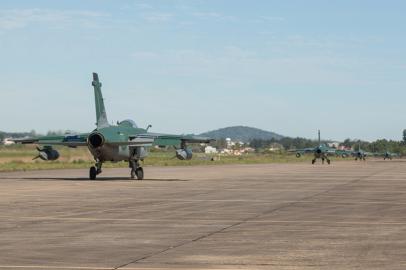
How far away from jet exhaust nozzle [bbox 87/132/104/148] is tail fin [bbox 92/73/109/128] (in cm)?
241

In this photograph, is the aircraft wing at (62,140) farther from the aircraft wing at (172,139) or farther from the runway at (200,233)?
the runway at (200,233)

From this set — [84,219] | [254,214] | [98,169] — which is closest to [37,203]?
[84,219]

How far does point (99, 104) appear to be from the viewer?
4316 centimetres

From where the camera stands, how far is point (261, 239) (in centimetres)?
1427

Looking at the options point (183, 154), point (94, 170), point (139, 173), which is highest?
point (183, 154)

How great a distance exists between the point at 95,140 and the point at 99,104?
4.14 meters

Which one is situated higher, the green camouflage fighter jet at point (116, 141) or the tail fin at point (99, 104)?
the tail fin at point (99, 104)

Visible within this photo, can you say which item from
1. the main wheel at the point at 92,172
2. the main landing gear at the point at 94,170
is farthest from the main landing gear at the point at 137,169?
the main wheel at the point at 92,172

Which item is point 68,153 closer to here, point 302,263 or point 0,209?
point 0,209

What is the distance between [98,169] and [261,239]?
29295 mm

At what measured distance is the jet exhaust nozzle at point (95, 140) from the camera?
39.5 m

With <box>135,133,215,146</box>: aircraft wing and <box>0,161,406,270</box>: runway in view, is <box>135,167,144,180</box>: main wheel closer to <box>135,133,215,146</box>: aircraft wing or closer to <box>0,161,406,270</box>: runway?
<box>135,133,215,146</box>: aircraft wing

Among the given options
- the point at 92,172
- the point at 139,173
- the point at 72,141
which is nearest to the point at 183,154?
the point at 139,173

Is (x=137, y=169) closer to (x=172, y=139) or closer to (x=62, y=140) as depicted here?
(x=172, y=139)
